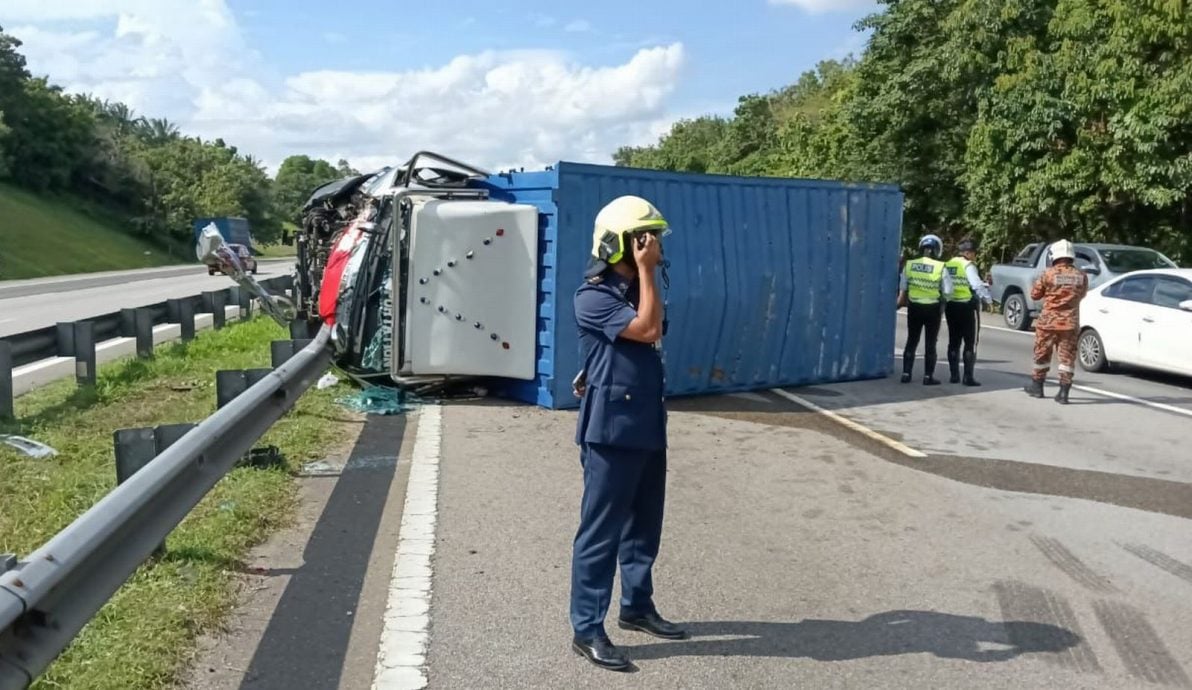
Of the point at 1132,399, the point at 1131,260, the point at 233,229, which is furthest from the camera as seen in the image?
the point at 233,229

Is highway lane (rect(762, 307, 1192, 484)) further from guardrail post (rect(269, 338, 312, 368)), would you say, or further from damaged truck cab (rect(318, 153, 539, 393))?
guardrail post (rect(269, 338, 312, 368))

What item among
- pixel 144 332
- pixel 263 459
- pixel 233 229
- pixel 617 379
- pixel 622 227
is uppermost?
pixel 622 227

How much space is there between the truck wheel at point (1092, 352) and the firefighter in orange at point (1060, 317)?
301 cm

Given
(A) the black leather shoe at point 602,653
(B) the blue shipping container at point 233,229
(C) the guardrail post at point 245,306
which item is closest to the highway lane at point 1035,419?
(A) the black leather shoe at point 602,653

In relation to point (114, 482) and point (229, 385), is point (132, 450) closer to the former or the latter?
point (114, 482)

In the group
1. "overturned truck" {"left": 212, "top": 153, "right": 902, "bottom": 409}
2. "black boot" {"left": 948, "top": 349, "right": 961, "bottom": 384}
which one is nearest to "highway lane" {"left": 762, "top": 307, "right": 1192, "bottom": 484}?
"black boot" {"left": 948, "top": 349, "right": 961, "bottom": 384}

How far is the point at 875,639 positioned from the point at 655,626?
2.99 ft

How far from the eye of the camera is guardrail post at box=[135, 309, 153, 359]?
12.1m

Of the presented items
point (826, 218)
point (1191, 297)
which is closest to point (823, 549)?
point (826, 218)

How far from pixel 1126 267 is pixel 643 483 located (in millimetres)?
17699

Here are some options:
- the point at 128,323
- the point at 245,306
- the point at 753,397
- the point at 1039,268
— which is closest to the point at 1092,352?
the point at 753,397

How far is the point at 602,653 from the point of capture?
4301 mm

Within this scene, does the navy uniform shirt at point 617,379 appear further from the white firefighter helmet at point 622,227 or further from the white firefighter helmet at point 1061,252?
the white firefighter helmet at point 1061,252

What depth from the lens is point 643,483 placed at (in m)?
4.61
